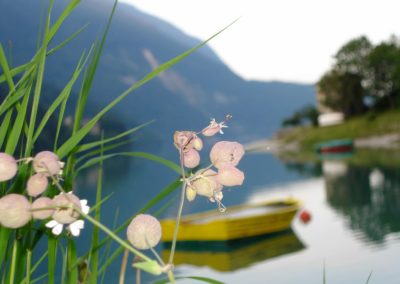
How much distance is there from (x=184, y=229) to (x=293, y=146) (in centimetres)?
4608

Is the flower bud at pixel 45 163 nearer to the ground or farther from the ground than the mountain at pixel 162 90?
nearer to the ground

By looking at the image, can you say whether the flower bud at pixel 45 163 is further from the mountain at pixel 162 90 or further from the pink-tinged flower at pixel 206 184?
the mountain at pixel 162 90

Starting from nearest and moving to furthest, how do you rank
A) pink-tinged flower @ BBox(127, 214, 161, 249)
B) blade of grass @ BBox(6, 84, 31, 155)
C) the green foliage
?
pink-tinged flower @ BBox(127, 214, 161, 249), blade of grass @ BBox(6, 84, 31, 155), the green foliage

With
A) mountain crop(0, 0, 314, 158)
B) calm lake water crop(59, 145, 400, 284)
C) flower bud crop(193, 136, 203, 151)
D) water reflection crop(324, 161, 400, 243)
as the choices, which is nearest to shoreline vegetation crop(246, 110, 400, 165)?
water reflection crop(324, 161, 400, 243)

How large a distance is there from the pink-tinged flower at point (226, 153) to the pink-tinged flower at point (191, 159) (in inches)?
2.5

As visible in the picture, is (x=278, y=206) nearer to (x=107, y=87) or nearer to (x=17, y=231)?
(x=17, y=231)

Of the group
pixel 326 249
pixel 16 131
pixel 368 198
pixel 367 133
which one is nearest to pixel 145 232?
pixel 16 131

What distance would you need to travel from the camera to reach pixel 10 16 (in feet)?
450

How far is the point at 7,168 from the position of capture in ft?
2.29

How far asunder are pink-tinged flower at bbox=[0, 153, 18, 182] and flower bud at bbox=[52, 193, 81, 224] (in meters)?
0.06

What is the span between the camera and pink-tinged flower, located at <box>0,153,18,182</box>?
693 millimetres

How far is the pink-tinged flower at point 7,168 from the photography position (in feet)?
2.27

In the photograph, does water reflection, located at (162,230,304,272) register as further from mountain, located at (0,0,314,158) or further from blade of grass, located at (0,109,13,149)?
mountain, located at (0,0,314,158)

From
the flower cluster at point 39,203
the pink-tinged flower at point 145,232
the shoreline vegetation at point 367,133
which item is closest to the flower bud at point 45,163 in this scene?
the flower cluster at point 39,203
